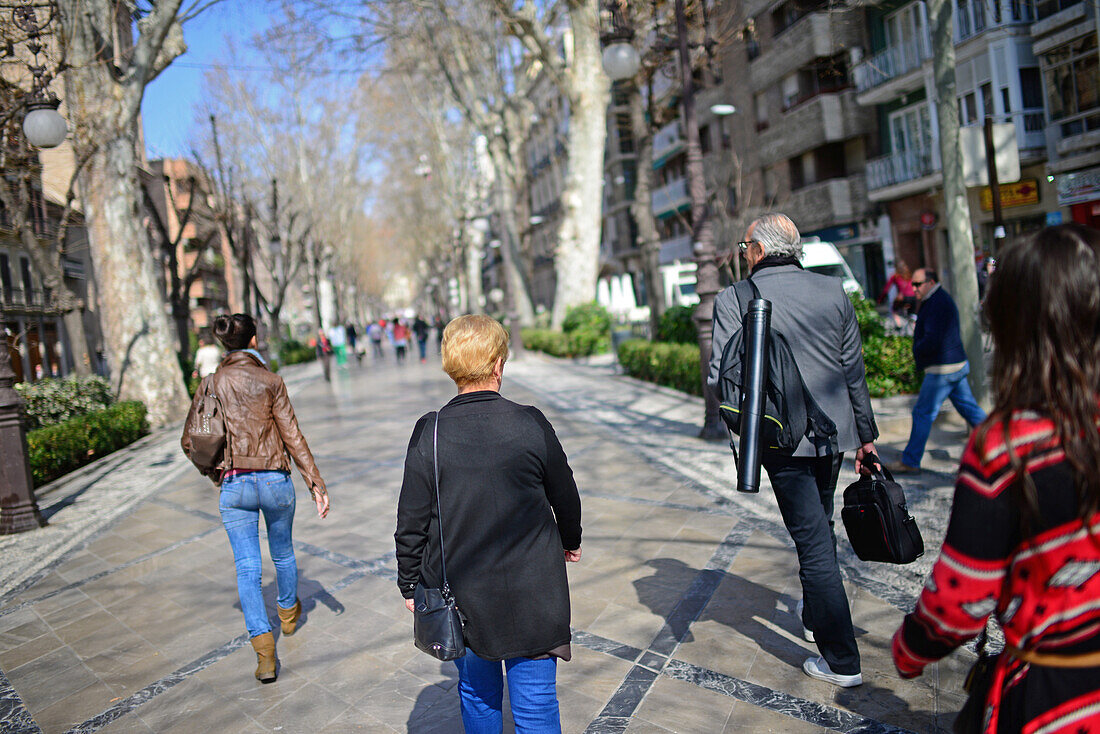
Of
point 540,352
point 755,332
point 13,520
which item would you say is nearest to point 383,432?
point 13,520

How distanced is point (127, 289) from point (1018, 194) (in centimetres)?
2024

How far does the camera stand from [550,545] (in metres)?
2.32

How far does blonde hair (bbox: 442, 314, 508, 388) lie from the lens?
7.73ft

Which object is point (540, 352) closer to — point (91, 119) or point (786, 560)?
point (91, 119)

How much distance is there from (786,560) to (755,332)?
2.28 meters

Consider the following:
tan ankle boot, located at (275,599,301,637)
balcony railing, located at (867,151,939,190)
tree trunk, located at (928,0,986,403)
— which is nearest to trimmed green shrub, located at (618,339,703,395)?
tree trunk, located at (928,0,986,403)

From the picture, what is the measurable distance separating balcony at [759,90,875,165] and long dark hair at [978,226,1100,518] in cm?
2625

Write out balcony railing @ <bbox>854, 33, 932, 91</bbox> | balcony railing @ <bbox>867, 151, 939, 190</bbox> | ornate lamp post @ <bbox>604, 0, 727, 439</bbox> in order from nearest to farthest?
ornate lamp post @ <bbox>604, 0, 727, 439</bbox> → balcony railing @ <bbox>854, 33, 932, 91</bbox> → balcony railing @ <bbox>867, 151, 939, 190</bbox>

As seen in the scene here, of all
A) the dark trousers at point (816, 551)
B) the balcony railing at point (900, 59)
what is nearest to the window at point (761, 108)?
the balcony railing at point (900, 59)

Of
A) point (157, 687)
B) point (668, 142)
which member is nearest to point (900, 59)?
point (668, 142)

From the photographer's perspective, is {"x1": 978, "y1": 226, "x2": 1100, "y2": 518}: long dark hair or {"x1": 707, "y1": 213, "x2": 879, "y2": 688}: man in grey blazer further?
{"x1": 707, "y1": 213, "x2": 879, "y2": 688}: man in grey blazer

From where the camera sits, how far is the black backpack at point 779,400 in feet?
9.82

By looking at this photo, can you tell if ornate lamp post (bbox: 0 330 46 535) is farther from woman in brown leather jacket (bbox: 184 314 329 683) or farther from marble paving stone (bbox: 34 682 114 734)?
woman in brown leather jacket (bbox: 184 314 329 683)

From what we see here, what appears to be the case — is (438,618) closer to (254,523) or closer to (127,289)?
(254,523)
